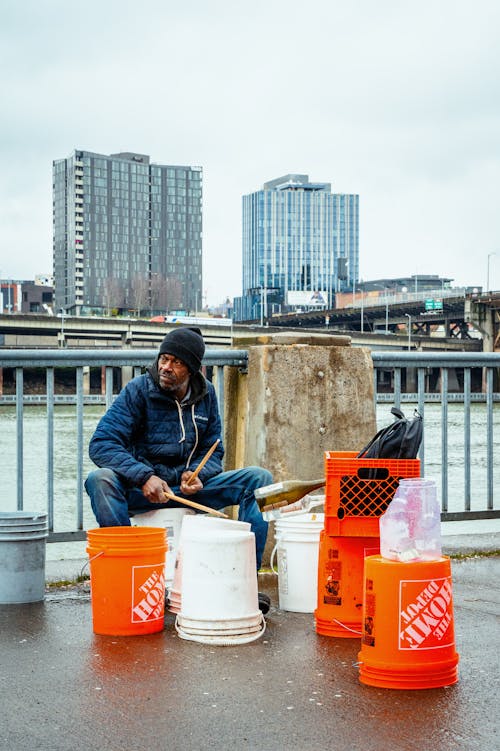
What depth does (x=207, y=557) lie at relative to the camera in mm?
4043

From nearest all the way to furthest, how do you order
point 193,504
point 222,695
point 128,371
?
1. point 222,695
2. point 193,504
3. point 128,371

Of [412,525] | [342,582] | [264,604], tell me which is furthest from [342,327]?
[412,525]

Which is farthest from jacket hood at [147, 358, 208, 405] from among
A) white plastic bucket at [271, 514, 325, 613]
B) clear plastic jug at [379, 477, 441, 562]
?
clear plastic jug at [379, 477, 441, 562]

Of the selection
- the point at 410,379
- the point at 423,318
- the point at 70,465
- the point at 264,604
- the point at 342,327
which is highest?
the point at 423,318

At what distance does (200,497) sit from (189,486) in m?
0.19

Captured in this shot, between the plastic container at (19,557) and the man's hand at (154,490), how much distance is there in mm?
529

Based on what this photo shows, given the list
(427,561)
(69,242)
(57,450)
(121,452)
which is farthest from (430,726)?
(69,242)

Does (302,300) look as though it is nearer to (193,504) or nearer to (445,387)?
(445,387)

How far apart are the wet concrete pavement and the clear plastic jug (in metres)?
0.45

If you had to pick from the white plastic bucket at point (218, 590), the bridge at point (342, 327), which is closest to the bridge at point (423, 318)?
the bridge at point (342, 327)

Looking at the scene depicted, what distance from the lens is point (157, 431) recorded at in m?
4.91

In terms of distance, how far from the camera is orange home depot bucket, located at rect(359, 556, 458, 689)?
3436 millimetres

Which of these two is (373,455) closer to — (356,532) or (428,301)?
(356,532)

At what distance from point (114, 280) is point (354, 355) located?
17665 centimetres
